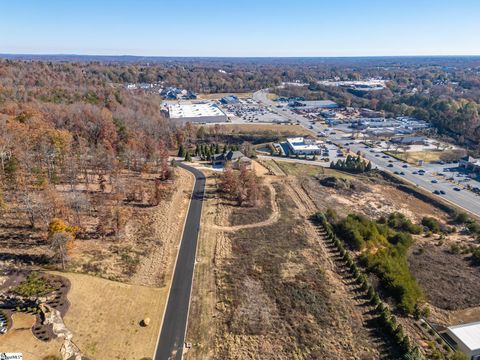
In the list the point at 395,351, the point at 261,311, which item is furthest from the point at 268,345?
the point at 395,351

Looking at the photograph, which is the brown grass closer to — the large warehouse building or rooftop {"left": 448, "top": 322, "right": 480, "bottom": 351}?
rooftop {"left": 448, "top": 322, "right": 480, "bottom": 351}

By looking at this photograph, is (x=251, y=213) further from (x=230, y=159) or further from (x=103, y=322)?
(x=103, y=322)

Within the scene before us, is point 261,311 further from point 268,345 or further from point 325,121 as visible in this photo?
point 325,121

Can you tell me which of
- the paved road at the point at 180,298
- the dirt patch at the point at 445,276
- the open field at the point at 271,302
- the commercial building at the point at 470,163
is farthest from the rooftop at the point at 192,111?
the dirt patch at the point at 445,276

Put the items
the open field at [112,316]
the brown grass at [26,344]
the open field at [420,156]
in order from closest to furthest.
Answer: the brown grass at [26,344], the open field at [112,316], the open field at [420,156]

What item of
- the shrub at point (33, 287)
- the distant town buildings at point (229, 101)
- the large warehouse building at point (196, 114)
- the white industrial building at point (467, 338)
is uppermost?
the distant town buildings at point (229, 101)

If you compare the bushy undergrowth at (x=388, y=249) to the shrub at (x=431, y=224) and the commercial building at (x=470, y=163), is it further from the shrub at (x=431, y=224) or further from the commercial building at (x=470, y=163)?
the commercial building at (x=470, y=163)
